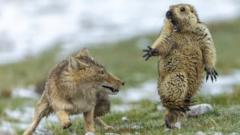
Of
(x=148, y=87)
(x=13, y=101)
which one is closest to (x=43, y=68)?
(x=148, y=87)

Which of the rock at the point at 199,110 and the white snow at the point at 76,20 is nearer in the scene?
the rock at the point at 199,110

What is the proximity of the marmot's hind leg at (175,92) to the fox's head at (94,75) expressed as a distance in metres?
0.63

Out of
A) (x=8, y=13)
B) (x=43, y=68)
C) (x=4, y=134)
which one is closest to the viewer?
(x=4, y=134)

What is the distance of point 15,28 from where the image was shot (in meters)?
35.2

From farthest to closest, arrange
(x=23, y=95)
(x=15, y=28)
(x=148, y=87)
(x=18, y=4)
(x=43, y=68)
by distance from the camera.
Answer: (x=18, y=4) → (x=15, y=28) → (x=43, y=68) → (x=148, y=87) → (x=23, y=95)

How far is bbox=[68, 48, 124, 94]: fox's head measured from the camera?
10211mm

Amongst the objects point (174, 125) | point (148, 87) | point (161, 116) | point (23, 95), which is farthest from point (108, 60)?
Answer: point (174, 125)

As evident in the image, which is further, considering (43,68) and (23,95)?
(43,68)

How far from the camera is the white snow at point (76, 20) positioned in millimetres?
32878

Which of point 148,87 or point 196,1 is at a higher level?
point 196,1

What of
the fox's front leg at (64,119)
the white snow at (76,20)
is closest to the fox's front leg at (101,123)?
the fox's front leg at (64,119)

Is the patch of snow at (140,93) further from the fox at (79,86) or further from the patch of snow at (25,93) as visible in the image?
the fox at (79,86)

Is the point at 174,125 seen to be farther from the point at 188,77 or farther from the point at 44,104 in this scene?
the point at 44,104

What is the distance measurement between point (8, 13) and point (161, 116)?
26.5 metres
